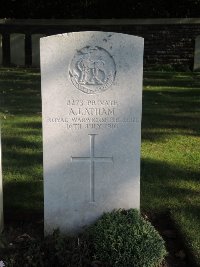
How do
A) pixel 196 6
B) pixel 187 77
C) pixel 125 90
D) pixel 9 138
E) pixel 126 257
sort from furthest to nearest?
1. pixel 196 6
2. pixel 187 77
3. pixel 9 138
4. pixel 125 90
5. pixel 126 257

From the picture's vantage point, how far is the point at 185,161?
18.9 ft

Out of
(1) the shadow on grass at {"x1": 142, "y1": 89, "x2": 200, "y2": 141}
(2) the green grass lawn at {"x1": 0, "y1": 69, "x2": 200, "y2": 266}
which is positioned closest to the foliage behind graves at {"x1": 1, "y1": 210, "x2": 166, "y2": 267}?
(2) the green grass lawn at {"x1": 0, "y1": 69, "x2": 200, "y2": 266}

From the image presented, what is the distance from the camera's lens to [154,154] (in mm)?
5961

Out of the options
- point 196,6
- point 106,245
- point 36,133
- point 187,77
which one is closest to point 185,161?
point 36,133

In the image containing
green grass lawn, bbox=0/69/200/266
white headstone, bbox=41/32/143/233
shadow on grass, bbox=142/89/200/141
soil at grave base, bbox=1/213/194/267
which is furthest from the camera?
shadow on grass, bbox=142/89/200/141

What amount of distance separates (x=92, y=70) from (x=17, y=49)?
10866 millimetres

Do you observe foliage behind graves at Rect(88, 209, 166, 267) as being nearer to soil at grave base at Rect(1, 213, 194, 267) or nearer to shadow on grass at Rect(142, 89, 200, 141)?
soil at grave base at Rect(1, 213, 194, 267)

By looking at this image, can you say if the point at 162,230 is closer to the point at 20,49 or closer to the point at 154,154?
the point at 154,154

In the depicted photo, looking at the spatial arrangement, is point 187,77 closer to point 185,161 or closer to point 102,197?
point 185,161

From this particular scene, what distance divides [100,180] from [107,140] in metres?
0.33

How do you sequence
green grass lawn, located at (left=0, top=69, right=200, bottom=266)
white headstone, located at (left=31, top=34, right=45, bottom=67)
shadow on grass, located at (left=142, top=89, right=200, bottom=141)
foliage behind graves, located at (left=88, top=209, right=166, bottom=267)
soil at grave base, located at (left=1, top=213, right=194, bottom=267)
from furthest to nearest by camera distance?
1. white headstone, located at (left=31, top=34, right=45, bottom=67)
2. shadow on grass, located at (left=142, top=89, right=200, bottom=141)
3. green grass lawn, located at (left=0, top=69, right=200, bottom=266)
4. soil at grave base, located at (left=1, top=213, right=194, bottom=267)
5. foliage behind graves, located at (left=88, top=209, right=166, bottom=267)

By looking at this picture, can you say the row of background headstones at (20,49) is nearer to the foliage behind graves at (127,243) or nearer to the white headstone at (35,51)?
the white headstone at (35,51)

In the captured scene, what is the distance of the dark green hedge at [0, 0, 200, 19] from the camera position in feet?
53.1

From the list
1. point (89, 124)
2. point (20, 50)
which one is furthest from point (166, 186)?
point (20, 50)
